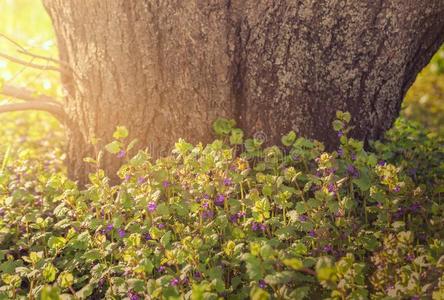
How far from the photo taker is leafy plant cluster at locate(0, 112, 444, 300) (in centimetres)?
243

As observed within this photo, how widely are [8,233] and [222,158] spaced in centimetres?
120

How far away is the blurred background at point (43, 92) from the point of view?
480cm

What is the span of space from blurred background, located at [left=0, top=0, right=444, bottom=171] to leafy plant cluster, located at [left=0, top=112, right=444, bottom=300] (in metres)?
0.69

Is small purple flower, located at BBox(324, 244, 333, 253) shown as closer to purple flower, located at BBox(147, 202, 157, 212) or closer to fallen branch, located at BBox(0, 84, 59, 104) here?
purple flower, located at BBox(147, 202, 157, 212)

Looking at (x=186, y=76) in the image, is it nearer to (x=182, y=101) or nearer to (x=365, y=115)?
(x=182, y=101)

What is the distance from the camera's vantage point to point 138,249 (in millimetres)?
2713

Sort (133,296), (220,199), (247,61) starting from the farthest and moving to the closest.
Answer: (247,61)
(220,199)
(133,296)

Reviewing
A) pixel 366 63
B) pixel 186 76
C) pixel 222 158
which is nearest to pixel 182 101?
pixel 186 76

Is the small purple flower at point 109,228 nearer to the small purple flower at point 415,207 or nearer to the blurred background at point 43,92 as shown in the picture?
the blurred background at point 43,92

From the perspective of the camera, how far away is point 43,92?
6223 mm

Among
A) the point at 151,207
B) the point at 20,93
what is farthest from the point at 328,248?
the point at 20,93

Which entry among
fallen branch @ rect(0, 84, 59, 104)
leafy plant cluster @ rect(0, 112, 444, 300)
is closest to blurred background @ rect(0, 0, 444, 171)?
fallen branch @ rect(0, 84, 59, 104)

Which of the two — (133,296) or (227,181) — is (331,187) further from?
(133,296)

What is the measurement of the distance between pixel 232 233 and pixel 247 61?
1.10 m
